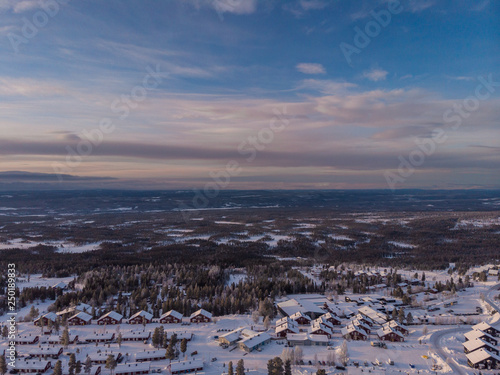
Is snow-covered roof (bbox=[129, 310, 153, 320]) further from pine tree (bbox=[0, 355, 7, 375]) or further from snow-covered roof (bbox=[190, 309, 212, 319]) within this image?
pine tree (bbox=[0, 355, 7, 375])

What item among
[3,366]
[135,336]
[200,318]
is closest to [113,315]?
[135,336]

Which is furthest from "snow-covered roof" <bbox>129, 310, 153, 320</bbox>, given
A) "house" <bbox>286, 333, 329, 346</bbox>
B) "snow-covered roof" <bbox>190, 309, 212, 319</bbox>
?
"house" <bbox>286, 333, 329, 346</bbox>

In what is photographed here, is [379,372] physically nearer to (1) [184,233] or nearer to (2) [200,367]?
(2) [200,367]

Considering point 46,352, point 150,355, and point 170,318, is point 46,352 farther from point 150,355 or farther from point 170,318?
point 170,318

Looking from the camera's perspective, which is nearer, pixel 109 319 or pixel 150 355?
pixel 150 355

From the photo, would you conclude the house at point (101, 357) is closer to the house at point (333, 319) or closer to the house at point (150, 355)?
the house at point (150, 355)

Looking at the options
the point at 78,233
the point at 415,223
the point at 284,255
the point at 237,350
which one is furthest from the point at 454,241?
the point at 78,233
